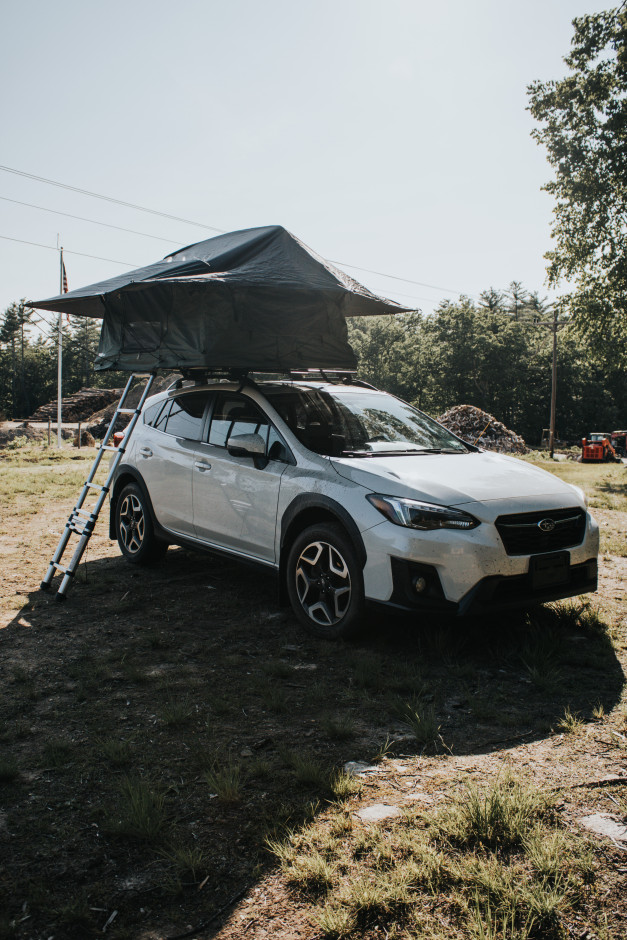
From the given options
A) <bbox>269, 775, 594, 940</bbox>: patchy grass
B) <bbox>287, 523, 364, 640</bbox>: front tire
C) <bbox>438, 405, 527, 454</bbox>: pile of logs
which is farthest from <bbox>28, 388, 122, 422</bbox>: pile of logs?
<bbox>269, 775, 594, 940</bbox>: patchy grass

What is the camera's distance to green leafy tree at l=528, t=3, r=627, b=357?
2159 cm

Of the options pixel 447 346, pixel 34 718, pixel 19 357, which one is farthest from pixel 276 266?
pixel 19 357

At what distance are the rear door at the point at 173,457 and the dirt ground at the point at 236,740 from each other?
760 mm

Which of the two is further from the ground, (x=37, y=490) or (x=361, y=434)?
(x=361, y=434)

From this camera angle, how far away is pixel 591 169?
73.3 feet

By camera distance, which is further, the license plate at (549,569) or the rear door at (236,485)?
the rear door at (236,485)

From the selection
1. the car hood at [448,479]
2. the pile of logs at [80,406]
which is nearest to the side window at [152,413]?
the car hood at [448,479]

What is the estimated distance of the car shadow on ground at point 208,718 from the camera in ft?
7.97

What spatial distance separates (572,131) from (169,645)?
23.7 m

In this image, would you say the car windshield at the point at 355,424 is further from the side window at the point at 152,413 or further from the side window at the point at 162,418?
the side window at the point at 152,413

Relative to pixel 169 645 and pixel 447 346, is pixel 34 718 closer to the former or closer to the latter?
pixel 169 645

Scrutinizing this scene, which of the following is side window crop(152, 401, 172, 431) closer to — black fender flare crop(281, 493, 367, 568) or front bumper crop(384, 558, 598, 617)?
black fender flare crop(281, 493, 367, 568)

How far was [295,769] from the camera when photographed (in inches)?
121

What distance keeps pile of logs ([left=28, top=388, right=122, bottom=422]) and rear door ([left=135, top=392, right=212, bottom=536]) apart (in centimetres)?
3202
